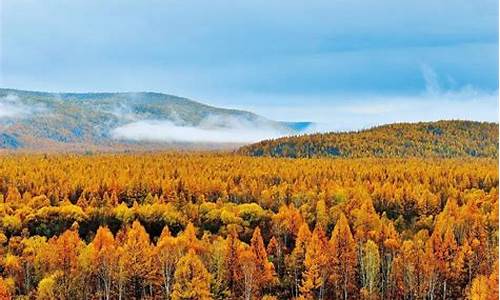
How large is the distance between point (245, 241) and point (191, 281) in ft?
83.1

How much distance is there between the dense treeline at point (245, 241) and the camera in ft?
193

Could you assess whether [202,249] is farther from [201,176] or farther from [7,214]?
[201,176]

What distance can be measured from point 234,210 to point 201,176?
32116 mm

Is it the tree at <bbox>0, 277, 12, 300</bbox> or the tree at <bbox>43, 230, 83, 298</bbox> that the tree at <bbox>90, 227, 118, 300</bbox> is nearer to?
the tree at <bbox>43, 230, 83, 298</bbox>

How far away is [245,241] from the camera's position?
267ft

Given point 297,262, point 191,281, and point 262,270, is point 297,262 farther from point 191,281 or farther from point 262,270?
point 191,281

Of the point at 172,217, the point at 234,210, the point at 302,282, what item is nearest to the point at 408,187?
the point at 234,210

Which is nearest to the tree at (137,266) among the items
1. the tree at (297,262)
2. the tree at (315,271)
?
the tree at (297,262)

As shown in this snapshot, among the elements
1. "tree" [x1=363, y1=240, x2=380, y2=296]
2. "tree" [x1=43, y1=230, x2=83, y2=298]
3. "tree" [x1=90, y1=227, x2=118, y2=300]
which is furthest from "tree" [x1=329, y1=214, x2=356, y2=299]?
"tree" [x1=43, y1=230, x2=83, y2=298]

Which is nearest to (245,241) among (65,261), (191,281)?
(191,281)

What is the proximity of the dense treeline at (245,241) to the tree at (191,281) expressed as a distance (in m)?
0.09

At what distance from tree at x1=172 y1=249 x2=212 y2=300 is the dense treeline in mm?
92

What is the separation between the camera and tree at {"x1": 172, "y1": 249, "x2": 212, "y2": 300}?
183 ft

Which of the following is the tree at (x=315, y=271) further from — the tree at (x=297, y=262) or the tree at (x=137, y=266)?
the tree at (x=137, y=266)
